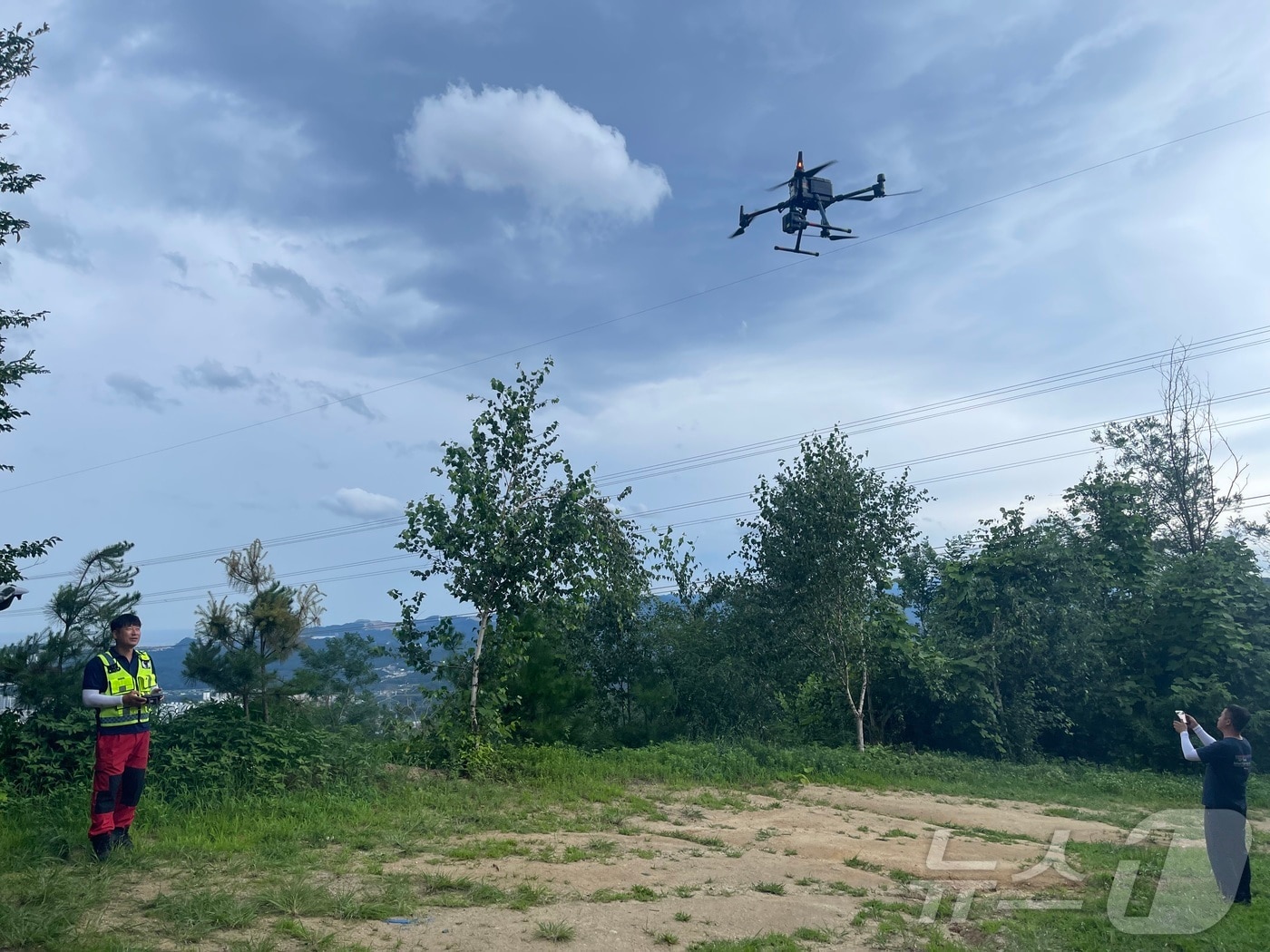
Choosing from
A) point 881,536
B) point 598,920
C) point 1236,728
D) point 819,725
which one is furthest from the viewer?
point 819,725

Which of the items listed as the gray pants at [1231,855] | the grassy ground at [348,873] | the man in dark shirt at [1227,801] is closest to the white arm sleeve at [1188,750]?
the man in dark shirt at [1227,801]

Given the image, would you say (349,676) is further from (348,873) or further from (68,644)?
(348,873)

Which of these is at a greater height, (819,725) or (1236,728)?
(1236,728)

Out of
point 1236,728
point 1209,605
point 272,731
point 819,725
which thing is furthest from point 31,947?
point 1209,605

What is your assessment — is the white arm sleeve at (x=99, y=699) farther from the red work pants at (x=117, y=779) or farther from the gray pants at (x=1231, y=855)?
the gray pants at (x=1231, y=855)

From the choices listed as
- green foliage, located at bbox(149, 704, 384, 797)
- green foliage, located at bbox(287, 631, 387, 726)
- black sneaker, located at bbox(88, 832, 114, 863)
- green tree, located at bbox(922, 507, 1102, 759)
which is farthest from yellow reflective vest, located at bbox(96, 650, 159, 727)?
green foliage, located at bbox(287, 631, 387, 726)

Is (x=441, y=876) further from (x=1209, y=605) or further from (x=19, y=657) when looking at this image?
(x=1209, y=605)

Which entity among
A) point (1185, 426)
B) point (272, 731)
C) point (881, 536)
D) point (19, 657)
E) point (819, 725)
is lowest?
point (819, 725)
